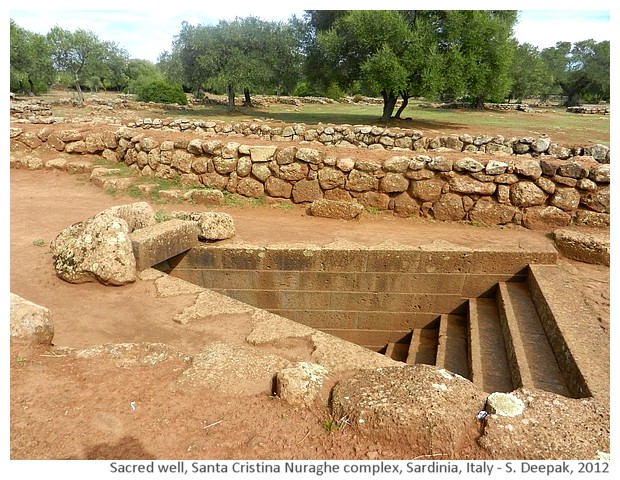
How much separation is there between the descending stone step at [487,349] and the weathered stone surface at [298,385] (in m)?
2.17

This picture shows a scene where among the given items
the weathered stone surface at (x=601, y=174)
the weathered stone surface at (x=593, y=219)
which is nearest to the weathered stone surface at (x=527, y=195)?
the weathered stone surface at (x=593, y=219)

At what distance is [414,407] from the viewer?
2.25 m

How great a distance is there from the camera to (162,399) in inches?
96.2

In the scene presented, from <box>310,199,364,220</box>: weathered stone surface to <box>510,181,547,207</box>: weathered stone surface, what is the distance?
2.44 m

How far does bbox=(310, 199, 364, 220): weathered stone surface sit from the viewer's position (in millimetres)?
6796

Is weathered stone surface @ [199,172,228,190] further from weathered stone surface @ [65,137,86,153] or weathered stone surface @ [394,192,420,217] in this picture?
weathered stone surface @ [65,137,86,153]

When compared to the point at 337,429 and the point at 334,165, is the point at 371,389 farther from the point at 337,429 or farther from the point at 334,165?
the point at 334,165

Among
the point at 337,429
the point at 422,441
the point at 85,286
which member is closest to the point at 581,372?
the point at 422,441

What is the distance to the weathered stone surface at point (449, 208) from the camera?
22.0ft

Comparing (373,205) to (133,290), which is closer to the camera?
(133,290)

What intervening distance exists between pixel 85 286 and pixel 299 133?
11.2 meters

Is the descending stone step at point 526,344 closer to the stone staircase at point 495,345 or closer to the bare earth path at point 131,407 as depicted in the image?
the stone staircase at point 495,345

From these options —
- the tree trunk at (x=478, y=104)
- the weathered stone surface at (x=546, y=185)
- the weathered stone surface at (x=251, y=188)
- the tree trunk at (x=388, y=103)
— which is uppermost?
the tree trunk at (x=478, y=104)

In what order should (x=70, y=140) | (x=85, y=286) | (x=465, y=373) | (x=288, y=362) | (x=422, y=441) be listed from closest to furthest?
(x=422, y=441)
(x=288, y=362)
(x=85, y=286)
(x=465, y=373)
(x=70, y=140)
